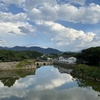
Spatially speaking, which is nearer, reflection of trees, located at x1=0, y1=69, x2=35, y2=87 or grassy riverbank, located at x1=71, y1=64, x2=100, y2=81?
grassy riverbank, located at x1=71, y1=64, x2=100, y2=81

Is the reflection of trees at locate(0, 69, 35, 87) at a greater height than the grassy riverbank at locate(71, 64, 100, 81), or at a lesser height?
lesser

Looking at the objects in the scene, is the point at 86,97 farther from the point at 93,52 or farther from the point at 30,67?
the point at 30,67

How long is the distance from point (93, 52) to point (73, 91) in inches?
995

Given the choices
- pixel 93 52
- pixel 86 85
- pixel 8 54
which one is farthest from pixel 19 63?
pixel 86 85

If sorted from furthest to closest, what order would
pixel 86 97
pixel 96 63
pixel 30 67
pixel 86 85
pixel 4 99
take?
1. pixel 30 67
2. pixel 96 63
3. pixel 86 85
4. pixel 86 97
5. pixel 4 99

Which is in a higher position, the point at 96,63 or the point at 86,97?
the point at 96,63

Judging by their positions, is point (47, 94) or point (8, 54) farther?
point (8, 54)

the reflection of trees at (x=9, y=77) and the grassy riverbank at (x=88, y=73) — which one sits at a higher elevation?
the grassy riverbank at (x=88, y=73)

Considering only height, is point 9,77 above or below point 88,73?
below

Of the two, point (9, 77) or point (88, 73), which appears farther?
point (9, 77)

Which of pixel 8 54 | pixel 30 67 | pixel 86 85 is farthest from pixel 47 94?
pixel 8 54

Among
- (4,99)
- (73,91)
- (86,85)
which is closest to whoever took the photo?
(4,99)

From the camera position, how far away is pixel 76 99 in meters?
22.2

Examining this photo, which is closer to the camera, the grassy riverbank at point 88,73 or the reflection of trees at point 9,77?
the grassy riverbank at point 88,73
